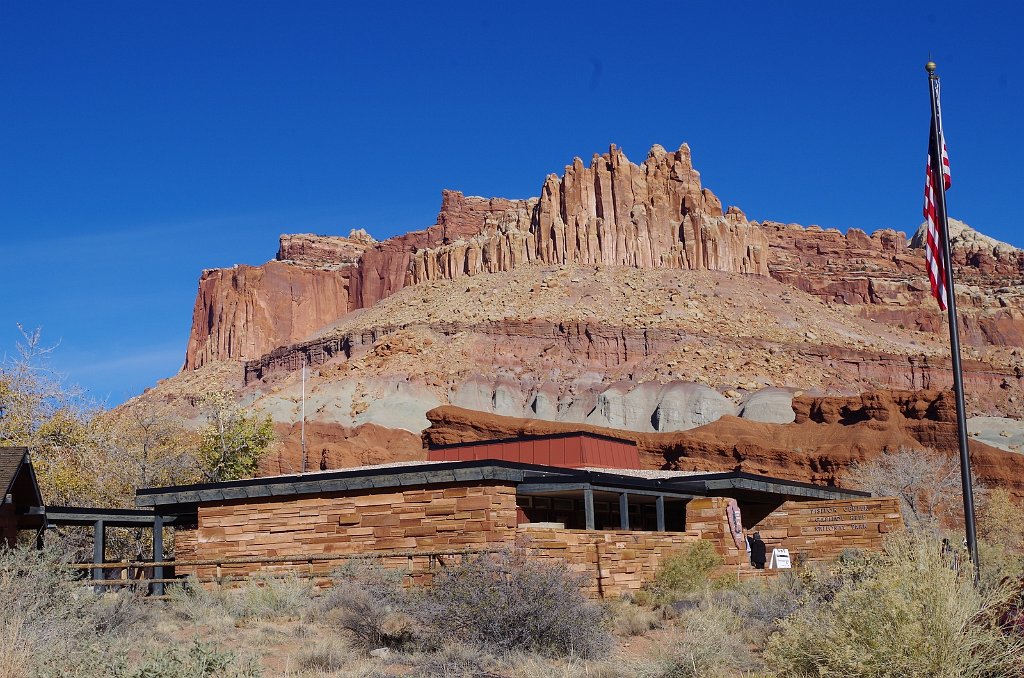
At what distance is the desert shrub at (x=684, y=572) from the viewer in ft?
66.3

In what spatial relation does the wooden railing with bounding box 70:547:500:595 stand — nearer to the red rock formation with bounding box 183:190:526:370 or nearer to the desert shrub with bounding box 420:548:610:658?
the desert shrub with bounding box 420:548:610:658

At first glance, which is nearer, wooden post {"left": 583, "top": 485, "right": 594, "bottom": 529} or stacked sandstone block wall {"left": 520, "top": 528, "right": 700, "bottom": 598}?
stacked sandstone block wall {"left": 520, "top": 528, "right": 700, "bottom": 598}

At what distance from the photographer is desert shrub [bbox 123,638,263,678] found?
29.8ft

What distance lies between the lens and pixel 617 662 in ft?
38.0

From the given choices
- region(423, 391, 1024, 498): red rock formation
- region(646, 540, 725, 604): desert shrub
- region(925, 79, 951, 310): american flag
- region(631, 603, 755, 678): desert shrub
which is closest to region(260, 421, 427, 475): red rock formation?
region(423, 391, 1024, 498): red rock formation

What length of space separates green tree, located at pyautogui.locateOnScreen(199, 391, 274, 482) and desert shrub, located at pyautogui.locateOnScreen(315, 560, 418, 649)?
95.6 feet

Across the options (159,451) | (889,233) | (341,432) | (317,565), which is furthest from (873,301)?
(317,565)

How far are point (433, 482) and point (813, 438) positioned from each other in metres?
51.0

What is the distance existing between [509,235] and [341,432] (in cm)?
5572

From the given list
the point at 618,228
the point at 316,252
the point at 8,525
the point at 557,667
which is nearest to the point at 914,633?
the point at 557,667

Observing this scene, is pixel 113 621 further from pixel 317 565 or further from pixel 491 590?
pixel 317 565

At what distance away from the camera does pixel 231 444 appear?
148 ft

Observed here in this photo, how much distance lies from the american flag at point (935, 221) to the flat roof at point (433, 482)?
327 inches

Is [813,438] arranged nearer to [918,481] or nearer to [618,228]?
[918,481]
